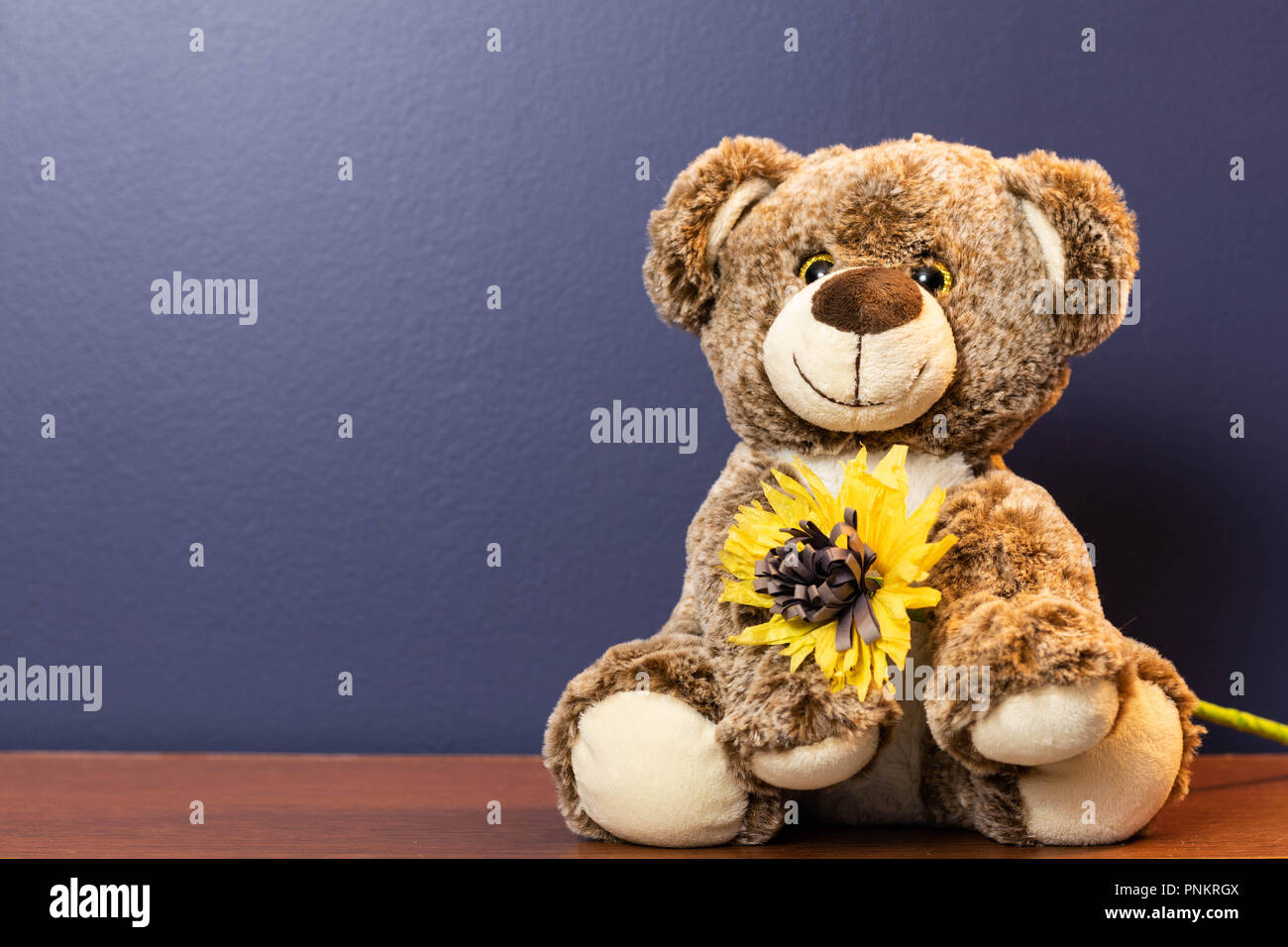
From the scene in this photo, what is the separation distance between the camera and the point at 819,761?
2.77 ft

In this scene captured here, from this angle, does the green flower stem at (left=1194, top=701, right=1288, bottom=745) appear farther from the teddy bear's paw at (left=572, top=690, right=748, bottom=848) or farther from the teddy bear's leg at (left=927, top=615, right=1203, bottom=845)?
the teddy bear's paw at (left=572, top=690, right=748, bottom=848)

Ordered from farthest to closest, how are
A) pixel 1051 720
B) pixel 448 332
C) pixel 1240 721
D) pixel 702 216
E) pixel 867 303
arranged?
pixel 448 332, pixel 1240 721, pixel 702 216, pixel 867 303, pixel 1051 720

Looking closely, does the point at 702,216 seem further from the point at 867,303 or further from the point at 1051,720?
the point at 1051,720

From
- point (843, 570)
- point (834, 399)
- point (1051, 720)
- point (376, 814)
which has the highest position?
point (834, 399)

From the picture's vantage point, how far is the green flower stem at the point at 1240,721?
1104 millimetres

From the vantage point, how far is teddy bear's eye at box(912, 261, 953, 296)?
959 mm

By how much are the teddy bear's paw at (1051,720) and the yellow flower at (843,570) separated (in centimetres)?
8

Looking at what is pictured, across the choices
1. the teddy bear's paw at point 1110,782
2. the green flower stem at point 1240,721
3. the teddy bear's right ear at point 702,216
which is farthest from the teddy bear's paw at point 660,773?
the green flower stem at point 1240,721

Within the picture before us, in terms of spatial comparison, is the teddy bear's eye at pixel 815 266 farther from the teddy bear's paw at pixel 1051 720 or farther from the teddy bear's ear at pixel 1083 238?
the teddy bear's paw at pixel 1051 720

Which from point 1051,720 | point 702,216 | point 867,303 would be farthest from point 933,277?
Result: point 1051,720

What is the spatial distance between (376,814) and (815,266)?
62 centimetres

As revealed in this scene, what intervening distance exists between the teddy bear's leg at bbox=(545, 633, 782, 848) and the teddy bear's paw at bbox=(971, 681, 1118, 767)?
185 mm
